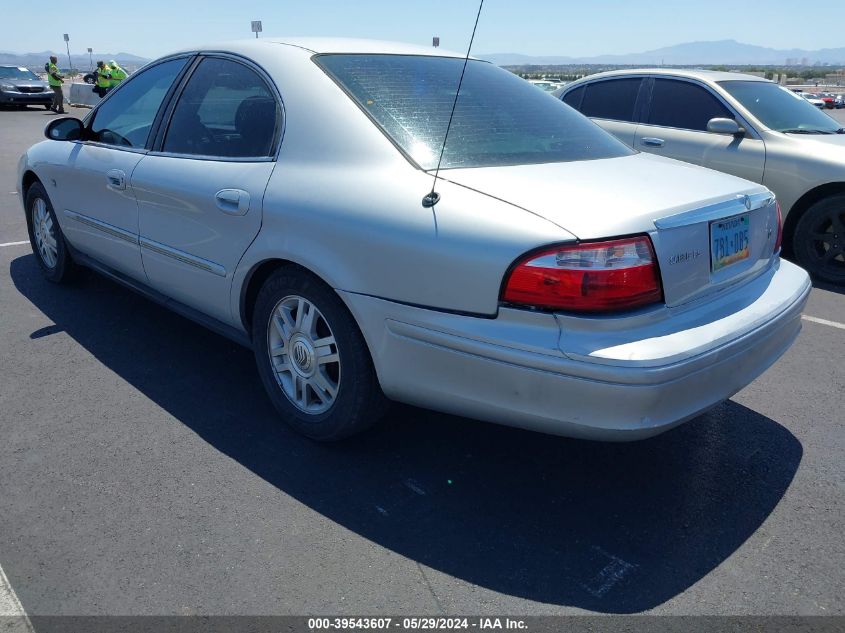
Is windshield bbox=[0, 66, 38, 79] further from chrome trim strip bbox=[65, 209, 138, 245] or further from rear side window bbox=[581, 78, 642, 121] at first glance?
chrome trim strip bbox=[65, 209, 138, 245]

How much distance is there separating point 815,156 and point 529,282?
4624 mm

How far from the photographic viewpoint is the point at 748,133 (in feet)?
20.3

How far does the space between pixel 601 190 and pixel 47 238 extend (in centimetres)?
407

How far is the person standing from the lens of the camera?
2170 centimetres

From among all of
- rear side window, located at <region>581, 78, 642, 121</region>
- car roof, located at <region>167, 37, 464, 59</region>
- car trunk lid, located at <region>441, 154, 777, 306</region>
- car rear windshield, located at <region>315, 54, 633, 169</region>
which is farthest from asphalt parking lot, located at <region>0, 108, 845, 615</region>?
rear side window, located at <region>581, 78, 642, 121</region>

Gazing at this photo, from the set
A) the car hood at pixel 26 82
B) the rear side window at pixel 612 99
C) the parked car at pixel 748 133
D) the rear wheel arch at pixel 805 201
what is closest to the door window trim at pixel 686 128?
the parked car at pixel 748 133

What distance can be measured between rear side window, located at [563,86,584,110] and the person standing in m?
18.7

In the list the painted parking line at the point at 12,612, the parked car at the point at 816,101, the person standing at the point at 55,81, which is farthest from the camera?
the person standing at the point at 55,81

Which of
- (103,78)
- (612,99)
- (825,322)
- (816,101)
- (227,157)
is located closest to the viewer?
(227,157)

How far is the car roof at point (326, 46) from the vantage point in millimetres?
3320

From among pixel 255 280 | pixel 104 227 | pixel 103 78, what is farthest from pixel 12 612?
pixel 103 78

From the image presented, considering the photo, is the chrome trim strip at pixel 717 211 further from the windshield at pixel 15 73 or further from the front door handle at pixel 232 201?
the windshield at pixel 15 73

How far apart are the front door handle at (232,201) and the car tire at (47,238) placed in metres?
2.18

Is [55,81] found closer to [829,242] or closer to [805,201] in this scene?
[805,201]
